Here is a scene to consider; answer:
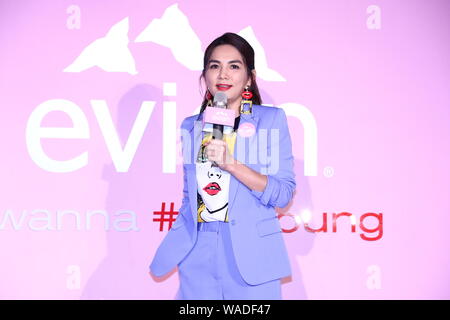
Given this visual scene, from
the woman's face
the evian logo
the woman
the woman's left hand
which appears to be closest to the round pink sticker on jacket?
the woman

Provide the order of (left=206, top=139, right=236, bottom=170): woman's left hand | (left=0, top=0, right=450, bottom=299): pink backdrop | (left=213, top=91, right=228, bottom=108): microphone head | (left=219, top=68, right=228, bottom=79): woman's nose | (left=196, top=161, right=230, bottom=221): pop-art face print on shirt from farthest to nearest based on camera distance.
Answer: (left=0, top=0, right=450, bottom=299): pink backdrop → (left=219, top=68, right=228, bottom=79): woman's nose → (left=196, top=161, right=230, bottom=221): pop-art face print on shirt → (left=213, top=91, right=228, bottom=108): microphone head → (left=206, top=139, right=236, bottom=170): woman's left hand

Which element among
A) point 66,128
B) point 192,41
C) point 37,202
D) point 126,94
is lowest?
point 37,202

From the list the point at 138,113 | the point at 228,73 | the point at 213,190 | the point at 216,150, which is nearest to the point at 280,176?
the point at 213,190

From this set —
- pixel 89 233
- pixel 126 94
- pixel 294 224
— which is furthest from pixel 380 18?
pixel 89 233

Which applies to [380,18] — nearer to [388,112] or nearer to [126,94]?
[388,112]

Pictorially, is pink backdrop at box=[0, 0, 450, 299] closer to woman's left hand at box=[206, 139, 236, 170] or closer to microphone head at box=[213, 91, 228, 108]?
microphone head at box=[213, 91, 228, 108]

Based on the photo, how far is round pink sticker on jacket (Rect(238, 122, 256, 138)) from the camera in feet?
7.72

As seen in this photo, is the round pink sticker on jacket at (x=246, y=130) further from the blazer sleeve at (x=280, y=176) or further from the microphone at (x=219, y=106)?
the microphone at (x=219, y=106)

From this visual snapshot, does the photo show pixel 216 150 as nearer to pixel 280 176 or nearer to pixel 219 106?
pixel 219 106

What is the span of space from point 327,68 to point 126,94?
132cm

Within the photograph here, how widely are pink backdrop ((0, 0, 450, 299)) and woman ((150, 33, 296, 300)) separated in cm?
95

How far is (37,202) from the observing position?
3.30 meters

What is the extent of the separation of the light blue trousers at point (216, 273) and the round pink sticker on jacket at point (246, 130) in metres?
0.42

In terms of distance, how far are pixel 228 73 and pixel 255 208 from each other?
69 centimetres
